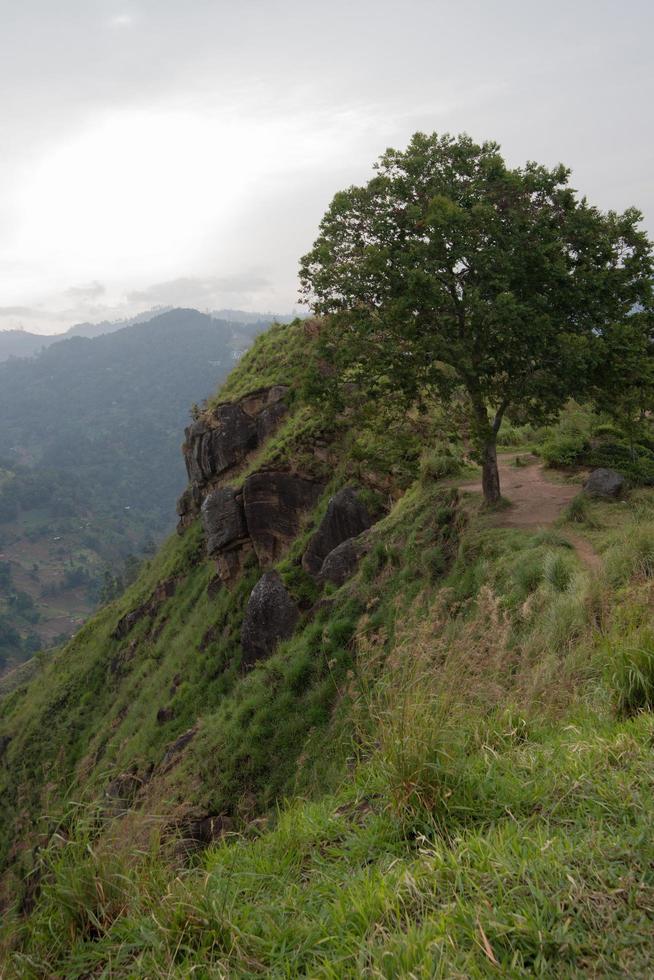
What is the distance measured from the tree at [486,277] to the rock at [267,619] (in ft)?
25.1

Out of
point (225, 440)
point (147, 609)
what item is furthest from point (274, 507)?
point (147, 609)

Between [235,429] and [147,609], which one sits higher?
[235,429]

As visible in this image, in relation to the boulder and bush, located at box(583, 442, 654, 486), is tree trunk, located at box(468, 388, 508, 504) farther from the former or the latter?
the boulder

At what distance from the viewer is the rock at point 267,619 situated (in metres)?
16.8

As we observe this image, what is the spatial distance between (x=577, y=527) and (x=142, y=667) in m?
19.9

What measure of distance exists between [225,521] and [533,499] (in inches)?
504

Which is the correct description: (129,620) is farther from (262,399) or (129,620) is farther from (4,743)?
(262,399)

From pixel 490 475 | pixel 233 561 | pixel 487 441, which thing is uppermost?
pixel 487 441

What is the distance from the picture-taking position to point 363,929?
2.66 metres

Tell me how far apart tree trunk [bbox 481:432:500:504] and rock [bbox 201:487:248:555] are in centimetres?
1175

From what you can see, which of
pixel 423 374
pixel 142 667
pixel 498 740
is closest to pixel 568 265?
pixel 423 374

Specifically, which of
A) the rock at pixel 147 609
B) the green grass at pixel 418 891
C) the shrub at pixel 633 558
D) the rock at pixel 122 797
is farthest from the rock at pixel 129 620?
the green grass at pixel 418 891

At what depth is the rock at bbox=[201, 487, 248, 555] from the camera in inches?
890

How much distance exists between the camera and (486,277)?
11.3 m
